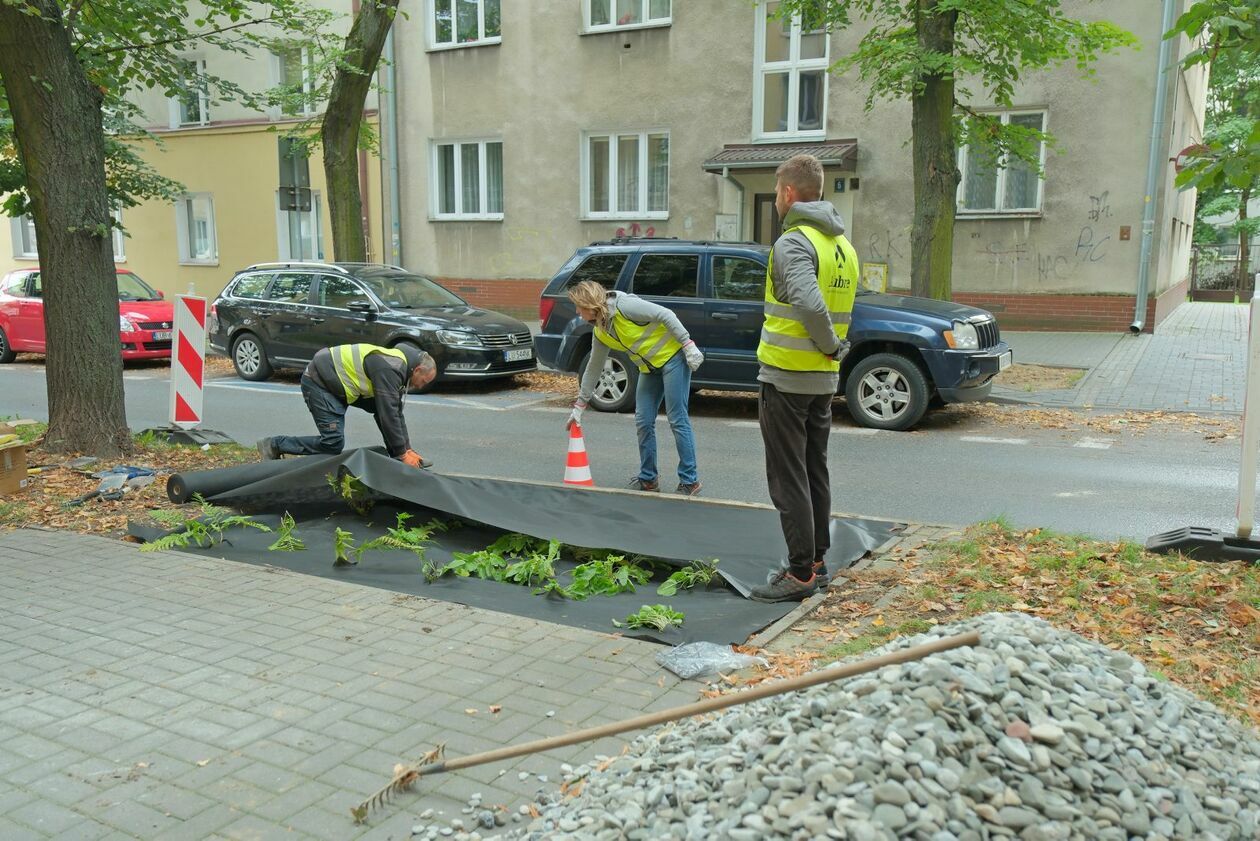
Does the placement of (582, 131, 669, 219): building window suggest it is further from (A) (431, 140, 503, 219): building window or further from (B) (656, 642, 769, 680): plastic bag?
Answer: (B) (656, 642, 769, 680): plastic bag

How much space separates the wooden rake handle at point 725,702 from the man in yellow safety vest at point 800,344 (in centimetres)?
196

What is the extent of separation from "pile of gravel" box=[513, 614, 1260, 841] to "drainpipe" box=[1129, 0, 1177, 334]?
16454 millimetres

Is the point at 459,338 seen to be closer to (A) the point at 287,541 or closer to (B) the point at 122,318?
(B) the point at 122,318

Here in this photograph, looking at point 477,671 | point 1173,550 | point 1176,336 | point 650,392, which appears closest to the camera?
point 477,671

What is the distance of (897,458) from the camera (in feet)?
30.8

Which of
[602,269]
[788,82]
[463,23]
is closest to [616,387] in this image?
[602,269]

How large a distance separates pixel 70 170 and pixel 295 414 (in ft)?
15.0

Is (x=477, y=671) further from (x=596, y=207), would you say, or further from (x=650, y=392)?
(x=596, y=207)

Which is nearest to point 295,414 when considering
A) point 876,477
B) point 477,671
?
point 876,477

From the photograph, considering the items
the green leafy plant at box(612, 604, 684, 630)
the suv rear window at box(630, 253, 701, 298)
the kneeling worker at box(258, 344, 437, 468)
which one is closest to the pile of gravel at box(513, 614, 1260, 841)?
the green leafy plant at box(612, 604, 684, 630)

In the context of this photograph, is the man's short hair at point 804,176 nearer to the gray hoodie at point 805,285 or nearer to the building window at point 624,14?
the gray hoodie at point 805,285

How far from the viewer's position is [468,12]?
23.3m

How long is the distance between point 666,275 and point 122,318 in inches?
426

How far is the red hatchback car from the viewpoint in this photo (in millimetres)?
17844
